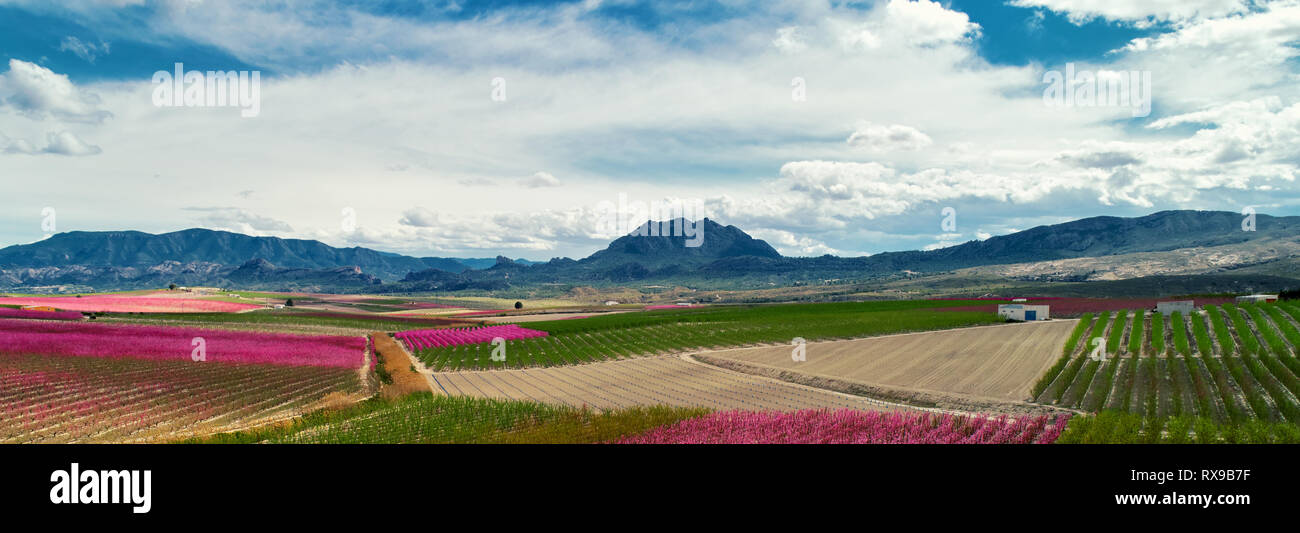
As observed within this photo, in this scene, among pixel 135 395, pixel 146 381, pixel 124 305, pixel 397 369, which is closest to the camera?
pixel 135 395

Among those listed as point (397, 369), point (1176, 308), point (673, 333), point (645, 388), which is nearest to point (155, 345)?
point (397, 369)

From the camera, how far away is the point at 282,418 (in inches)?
1104

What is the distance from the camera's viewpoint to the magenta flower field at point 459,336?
6943 cm

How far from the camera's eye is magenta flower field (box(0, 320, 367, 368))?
121 ft

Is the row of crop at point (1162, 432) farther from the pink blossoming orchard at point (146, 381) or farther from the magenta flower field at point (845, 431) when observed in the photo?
the pink blossoming orchard at point (146, 381)

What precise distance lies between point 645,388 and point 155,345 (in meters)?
31.4

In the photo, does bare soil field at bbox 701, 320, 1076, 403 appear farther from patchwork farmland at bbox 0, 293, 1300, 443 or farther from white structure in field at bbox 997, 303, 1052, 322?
Result: white structure in field at bbox 997, 303, 1052, 322

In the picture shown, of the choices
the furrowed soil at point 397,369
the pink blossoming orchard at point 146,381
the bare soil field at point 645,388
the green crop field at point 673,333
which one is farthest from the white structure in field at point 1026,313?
the pink blossoming orchard at point 146,381

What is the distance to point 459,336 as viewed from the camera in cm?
7325

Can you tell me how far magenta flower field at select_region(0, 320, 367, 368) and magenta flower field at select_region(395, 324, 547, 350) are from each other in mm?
14891

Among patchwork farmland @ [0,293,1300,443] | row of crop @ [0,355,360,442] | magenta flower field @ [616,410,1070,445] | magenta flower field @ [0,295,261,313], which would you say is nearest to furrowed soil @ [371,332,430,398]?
patchwork farmland @ [0,293,1300,443]

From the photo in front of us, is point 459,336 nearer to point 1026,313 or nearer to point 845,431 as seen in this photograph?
point 845,431
